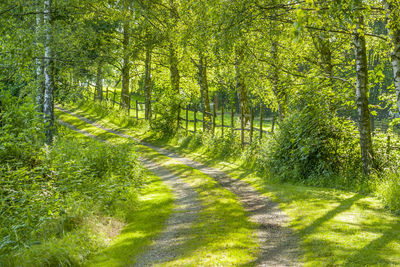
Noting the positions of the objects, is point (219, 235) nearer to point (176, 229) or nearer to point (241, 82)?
point (176, 229)

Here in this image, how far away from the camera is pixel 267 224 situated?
29.2 ft

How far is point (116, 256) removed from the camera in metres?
7.15

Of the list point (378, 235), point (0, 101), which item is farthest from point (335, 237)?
point (0, 101)

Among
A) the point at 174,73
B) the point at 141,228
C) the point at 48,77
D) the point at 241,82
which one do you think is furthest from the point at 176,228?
the point at 174,73

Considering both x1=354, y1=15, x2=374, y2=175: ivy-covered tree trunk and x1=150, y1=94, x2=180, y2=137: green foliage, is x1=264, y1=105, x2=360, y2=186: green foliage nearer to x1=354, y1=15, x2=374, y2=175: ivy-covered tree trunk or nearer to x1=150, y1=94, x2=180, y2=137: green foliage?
x1=354, y1=15, x2=374, y2=175: ivy-covered tree trunk

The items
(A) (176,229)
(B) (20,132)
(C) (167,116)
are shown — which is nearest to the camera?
(A) (176,229)

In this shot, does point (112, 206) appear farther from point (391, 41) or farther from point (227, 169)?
point (391, 41)

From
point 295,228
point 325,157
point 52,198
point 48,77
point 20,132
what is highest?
point 48,77

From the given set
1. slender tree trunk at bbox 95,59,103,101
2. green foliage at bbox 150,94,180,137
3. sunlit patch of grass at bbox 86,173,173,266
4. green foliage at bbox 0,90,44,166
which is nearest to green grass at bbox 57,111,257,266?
sunlit patch of grass at bbox 86,173,173,266

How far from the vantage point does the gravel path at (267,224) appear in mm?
6789

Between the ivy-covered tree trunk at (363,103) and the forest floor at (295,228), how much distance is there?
1.31 meters

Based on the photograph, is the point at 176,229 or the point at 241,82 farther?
the point at 241,82

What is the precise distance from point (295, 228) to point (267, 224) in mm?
780

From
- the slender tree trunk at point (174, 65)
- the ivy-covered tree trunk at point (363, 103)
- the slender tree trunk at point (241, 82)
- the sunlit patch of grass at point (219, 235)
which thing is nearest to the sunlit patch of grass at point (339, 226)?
the sunlit patch of grass at point (219, 235)
